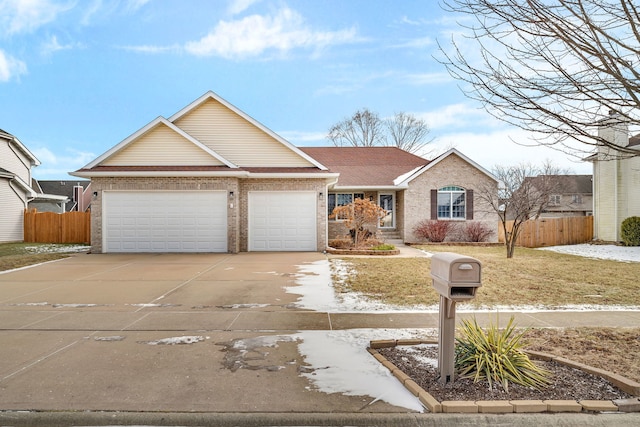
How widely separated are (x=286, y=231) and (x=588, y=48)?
1416 centimetres

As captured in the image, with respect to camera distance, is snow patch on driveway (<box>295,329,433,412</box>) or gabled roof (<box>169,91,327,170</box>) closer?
snow patch on driveway (<box>295,329,433,412</box>)

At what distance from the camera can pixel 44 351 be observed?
4980 mm

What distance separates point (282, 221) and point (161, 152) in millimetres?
5647

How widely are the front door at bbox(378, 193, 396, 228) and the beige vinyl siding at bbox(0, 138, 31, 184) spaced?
2330 centimetres

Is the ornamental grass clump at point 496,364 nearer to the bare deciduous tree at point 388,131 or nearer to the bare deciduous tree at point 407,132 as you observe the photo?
the bare deciduous tree at point 388,131

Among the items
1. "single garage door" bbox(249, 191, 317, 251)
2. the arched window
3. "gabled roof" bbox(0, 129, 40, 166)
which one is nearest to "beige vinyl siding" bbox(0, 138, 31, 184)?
"gabled roof" bbox(0, 129, 40, 166)

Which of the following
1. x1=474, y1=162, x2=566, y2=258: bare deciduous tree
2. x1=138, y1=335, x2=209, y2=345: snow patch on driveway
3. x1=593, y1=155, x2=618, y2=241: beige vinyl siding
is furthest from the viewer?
x1=593, y1=155, x2=618, y2=241: beige vinyl siding

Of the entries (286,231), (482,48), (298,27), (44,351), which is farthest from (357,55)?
(44,351)

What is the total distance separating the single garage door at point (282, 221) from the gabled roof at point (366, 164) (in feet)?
15.9

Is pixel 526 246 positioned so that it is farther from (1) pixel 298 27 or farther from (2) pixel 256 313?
(2) pixel 256 313

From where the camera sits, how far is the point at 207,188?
53.5 ft

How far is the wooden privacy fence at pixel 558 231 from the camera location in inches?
896

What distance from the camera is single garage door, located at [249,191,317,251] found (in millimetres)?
17188

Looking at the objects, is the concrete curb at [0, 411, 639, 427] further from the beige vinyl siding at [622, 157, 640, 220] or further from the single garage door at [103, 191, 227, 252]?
the beige vinyl siding at [622, 157, 640, 220]
